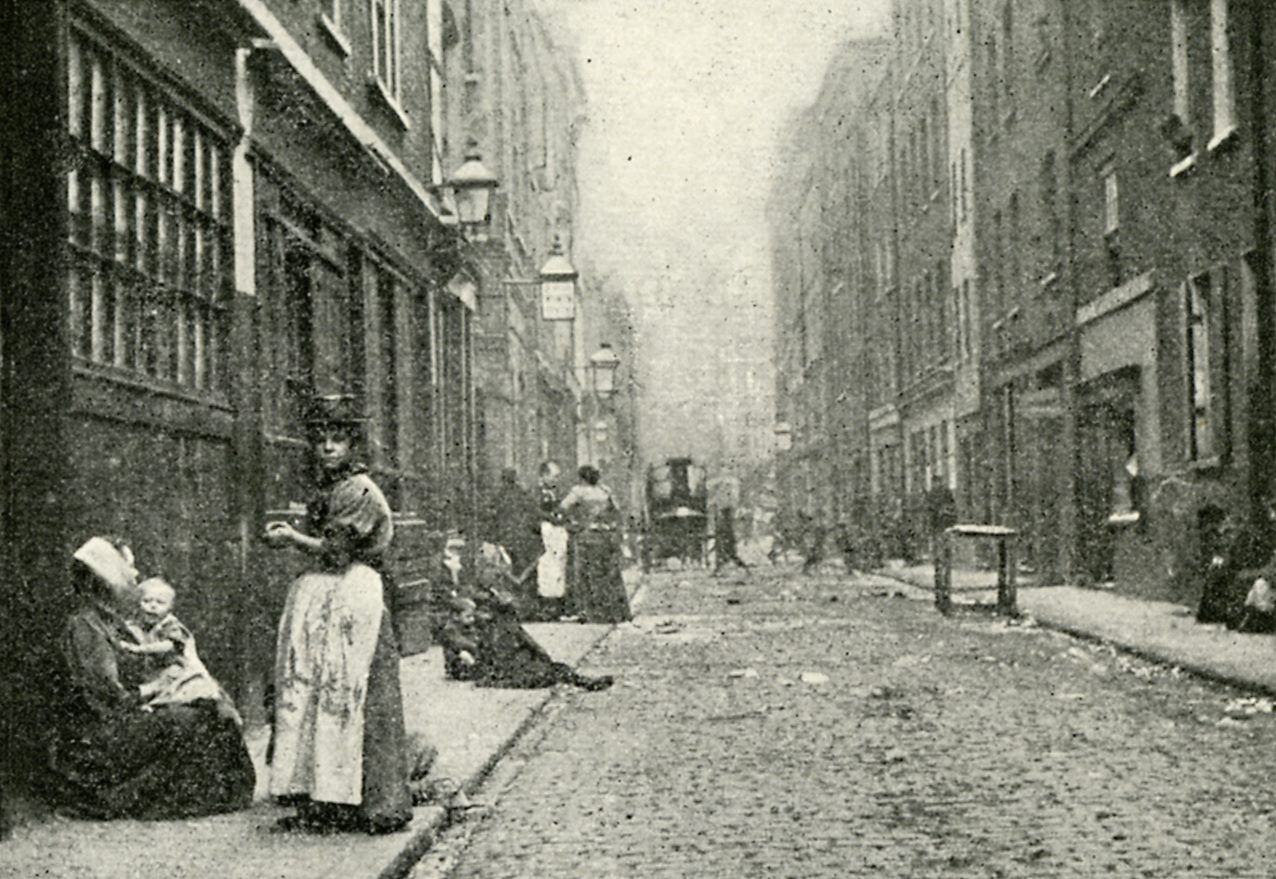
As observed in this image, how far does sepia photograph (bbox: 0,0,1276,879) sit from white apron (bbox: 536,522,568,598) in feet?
0.17

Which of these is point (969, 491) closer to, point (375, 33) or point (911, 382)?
point (911, 382)

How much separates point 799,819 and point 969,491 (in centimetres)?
2828

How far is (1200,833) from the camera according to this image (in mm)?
6684

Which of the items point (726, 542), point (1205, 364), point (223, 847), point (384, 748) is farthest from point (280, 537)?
point (726, 542)

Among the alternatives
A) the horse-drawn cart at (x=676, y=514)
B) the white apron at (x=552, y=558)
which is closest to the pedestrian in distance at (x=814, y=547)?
the horse-drawn cart at (x=676, y=514)

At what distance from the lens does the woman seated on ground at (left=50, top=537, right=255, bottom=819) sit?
7086 millimetres

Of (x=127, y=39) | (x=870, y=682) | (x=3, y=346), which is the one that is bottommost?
(x=870, y=682)

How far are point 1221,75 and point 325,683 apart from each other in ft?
46.2

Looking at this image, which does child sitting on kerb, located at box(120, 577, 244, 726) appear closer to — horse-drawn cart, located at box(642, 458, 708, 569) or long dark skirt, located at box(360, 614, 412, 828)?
long dark skirt, located at box(360, 614, 412, 828)

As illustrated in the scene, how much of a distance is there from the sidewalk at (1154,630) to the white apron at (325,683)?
6.21 metres

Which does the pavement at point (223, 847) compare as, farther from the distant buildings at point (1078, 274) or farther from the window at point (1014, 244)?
the window at point (1014, 244)

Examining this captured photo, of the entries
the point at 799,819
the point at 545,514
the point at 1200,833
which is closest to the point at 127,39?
the point at 799,819

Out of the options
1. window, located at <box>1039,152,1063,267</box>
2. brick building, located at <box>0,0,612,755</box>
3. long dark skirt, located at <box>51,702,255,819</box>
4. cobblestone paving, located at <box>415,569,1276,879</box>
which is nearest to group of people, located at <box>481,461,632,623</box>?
brick building, located at <box>0,0,612,755</box>

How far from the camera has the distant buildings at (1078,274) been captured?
59.3 feet
